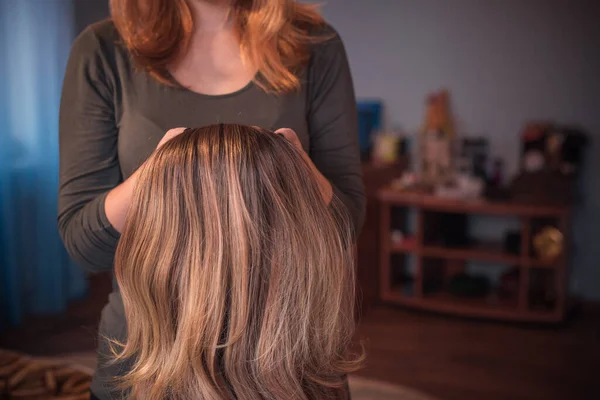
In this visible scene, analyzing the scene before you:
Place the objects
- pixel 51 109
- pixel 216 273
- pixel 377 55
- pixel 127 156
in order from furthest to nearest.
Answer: pixel 377 55
pixel 51 109
pixel 127 156
pixel 216 273

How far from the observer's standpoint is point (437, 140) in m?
3.62

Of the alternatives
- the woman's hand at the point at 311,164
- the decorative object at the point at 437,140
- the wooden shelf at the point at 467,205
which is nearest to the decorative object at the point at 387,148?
the decorative object at the point at 437,140

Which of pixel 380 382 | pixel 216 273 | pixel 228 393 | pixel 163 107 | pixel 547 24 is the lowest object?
pixel 380 382

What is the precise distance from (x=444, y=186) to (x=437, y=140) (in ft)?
0.95

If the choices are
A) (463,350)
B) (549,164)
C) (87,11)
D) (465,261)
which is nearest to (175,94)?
(463,350)

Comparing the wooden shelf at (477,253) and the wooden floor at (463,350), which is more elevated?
the wooden shelf at (477,253)

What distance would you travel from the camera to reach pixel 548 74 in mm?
3518

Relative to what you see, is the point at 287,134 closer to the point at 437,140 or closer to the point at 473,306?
the point at 473,306

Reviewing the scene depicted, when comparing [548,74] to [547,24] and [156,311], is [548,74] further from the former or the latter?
[156,311]

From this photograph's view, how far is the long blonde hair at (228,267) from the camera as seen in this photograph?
0.74 metres

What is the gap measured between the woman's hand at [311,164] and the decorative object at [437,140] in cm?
284

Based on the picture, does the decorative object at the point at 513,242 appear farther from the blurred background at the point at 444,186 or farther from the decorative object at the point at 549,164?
the decorative object at the point at 549,164

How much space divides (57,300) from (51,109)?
975 mm

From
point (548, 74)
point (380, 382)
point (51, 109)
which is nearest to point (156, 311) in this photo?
point (380, 382)
